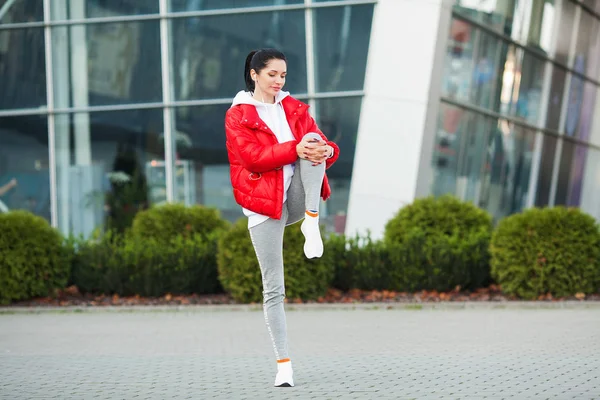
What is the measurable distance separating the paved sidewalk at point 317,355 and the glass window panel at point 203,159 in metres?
5.82

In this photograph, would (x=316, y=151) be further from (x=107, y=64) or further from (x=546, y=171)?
(x=546, y=171)

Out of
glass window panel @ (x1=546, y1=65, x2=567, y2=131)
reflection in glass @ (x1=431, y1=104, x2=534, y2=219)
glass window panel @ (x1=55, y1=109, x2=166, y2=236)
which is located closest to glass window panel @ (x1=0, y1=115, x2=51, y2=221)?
glass window panel @ (x1=55, y1=109, x2=166, y2=236)

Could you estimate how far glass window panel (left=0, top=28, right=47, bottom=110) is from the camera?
19.2m

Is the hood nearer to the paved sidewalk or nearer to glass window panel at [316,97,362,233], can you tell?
the paved sidewalk

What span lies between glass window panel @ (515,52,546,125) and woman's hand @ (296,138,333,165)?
16358mm

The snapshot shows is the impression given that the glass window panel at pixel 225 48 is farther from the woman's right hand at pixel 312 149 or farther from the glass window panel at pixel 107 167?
the woman's right hand at pixel 312 149

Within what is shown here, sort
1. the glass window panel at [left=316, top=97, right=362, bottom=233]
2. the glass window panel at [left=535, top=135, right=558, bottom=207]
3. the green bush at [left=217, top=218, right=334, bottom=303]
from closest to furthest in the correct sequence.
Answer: the green bush at [left=217, top=218, right=334, bottom=303] < the glass window panel at [left=316, top=97, right=362, bottom=233] < the glass window panel at [left=535, top=135, right=558, bottom=207]

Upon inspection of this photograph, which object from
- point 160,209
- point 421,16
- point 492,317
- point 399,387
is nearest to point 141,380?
point 399,387

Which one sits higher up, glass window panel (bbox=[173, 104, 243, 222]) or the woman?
the woman

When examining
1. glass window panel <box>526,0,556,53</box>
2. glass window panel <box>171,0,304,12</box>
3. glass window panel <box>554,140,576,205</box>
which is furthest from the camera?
glass window panel <box>554,140,576,205</box>

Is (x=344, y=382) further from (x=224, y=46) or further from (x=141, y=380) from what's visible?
(x=224, y=46)

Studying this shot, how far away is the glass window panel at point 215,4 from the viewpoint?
59.7 feet

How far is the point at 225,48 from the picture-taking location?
18328 millimetres

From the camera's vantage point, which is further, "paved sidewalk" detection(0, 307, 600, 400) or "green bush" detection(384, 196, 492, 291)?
"green bush" detection(384, 196, 492, 291)
